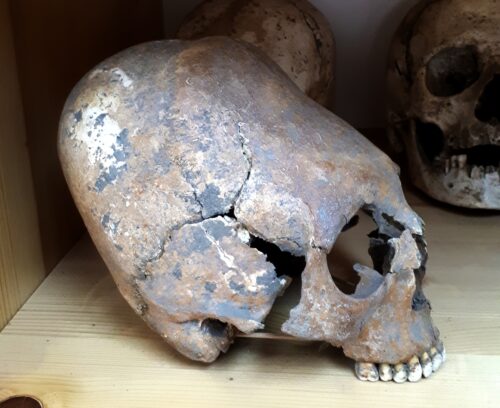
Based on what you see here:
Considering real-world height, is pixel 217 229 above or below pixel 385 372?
above

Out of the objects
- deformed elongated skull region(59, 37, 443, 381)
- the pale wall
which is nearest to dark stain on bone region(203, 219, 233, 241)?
deformed elongated skull region(59, 37, 443, 381)

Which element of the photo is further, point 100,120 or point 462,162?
point 462,162

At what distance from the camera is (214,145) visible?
3.06 feet

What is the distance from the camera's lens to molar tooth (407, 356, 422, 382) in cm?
98

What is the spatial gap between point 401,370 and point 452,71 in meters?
0.76

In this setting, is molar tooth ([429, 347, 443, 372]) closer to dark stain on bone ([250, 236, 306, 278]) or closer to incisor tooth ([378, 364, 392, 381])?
incisor tooth ([378, 364, 392, 381])

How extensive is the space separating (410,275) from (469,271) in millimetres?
335

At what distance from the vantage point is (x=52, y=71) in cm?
127

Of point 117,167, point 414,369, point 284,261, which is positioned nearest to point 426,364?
point 414,369

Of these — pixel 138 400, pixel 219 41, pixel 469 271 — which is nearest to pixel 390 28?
pixel 469 271

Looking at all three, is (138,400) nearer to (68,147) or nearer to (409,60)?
(68,147)

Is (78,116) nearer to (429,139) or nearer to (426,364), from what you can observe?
(426,364)

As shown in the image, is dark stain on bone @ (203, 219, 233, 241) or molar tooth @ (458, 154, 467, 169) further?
molar tooth @ (458, 154, 467, 169)

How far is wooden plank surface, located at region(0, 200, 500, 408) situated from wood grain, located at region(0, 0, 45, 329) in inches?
1.6
